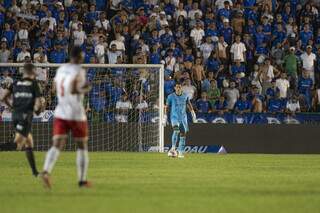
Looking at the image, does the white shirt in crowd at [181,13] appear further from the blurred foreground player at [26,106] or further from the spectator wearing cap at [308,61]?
the blurred foreground player at [26,106]

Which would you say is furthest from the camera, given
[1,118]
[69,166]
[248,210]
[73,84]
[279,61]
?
[279,61]

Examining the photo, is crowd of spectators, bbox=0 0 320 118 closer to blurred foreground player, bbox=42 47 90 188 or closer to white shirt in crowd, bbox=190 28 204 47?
white shirt in crowd, bbox=190 28 204 47

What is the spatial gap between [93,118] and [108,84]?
1.35m

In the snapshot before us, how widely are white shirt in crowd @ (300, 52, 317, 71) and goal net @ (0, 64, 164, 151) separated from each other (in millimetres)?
6488

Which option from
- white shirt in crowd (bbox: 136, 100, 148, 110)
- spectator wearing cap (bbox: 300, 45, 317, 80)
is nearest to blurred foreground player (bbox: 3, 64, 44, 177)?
white shirt in crowd (bbox: 136, 100, 148, 110)

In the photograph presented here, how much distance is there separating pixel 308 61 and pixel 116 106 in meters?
8.41

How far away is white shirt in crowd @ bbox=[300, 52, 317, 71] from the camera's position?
3253 centimetres

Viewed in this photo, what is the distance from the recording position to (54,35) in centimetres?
3048

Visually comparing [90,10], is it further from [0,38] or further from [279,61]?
[279,61]

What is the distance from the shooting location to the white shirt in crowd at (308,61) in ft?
107

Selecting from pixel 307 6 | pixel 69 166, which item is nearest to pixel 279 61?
pixel 307 6

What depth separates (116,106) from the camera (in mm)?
28531

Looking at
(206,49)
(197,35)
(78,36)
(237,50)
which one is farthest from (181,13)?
(78,36)

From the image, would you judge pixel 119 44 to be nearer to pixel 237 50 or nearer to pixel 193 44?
pixel 193 44
